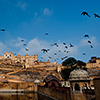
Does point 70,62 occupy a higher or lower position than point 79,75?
higher

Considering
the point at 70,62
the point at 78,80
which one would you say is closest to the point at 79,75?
the point at 78,80

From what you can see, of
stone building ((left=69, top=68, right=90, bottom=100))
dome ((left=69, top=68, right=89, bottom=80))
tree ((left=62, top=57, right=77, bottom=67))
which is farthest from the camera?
tree ((left=62, top=57, right=77, bottom=67))

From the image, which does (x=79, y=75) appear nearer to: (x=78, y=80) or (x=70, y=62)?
(x=78, y=80)

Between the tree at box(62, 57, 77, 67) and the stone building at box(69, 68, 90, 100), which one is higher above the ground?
the tree at box(62, 57, 77, 67)

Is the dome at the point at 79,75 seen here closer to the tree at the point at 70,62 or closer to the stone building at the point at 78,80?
the stone building at the point at 78,80

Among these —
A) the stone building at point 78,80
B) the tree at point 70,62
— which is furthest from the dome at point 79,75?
the tree at point 70,62

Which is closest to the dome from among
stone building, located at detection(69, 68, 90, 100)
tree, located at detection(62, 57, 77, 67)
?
stone building, located at detection(69, 68, 90, 100)

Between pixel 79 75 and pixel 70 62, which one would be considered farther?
pixel 70 62

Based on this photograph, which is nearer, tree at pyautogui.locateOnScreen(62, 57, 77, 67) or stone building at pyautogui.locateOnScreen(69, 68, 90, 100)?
stone building at pyautogui.locateOnScreen(69, 68, 90, 100)

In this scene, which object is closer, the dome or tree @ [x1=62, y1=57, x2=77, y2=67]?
the dome

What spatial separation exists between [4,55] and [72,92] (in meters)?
119

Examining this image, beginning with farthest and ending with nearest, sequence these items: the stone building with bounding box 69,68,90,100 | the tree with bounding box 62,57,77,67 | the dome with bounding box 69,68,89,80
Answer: the tree with bounding box 62,57,77,67 < the dome with bounding box 69,68,89,80 < the stone building with bounding box 69,68,90,100

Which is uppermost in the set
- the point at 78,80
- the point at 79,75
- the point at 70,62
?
the point at 70,62

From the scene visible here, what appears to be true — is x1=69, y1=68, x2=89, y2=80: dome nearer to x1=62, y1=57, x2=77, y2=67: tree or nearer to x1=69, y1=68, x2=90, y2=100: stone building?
x1=69, y1=68, x2=90, y2=100: stone building
